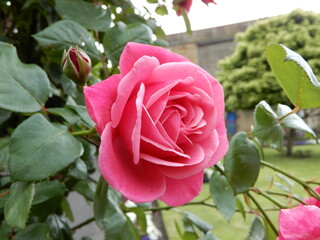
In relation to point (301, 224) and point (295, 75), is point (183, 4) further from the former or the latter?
point (301, 224)

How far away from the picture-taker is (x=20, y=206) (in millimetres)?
235

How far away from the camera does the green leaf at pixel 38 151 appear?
22 centimetres

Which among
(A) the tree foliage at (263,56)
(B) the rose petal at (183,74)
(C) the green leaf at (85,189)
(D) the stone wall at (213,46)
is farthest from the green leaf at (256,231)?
(D) the stone wall at (213,46)

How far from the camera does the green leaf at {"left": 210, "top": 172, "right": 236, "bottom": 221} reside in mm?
409

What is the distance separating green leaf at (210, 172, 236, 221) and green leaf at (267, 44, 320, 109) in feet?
0.55

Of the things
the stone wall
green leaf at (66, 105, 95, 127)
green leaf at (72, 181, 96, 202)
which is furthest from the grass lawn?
the stone wall

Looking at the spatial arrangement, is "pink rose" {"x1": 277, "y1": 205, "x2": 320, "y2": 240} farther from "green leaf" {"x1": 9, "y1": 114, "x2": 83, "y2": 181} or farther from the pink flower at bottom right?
"green leaf" {"x1": 9, "y1": 114, "x2": 83, "y2": 181}

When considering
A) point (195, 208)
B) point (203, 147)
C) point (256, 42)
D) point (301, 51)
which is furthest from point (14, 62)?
point (256, 42)

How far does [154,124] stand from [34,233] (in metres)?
0.23

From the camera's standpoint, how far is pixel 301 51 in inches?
175

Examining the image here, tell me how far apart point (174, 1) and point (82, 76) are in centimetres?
24

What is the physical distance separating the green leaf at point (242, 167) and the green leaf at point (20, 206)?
17 centimetres

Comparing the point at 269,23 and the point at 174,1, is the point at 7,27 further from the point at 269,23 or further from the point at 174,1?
the point at 269,23

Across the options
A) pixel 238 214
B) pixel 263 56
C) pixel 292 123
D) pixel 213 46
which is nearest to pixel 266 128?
pixel 292 123
